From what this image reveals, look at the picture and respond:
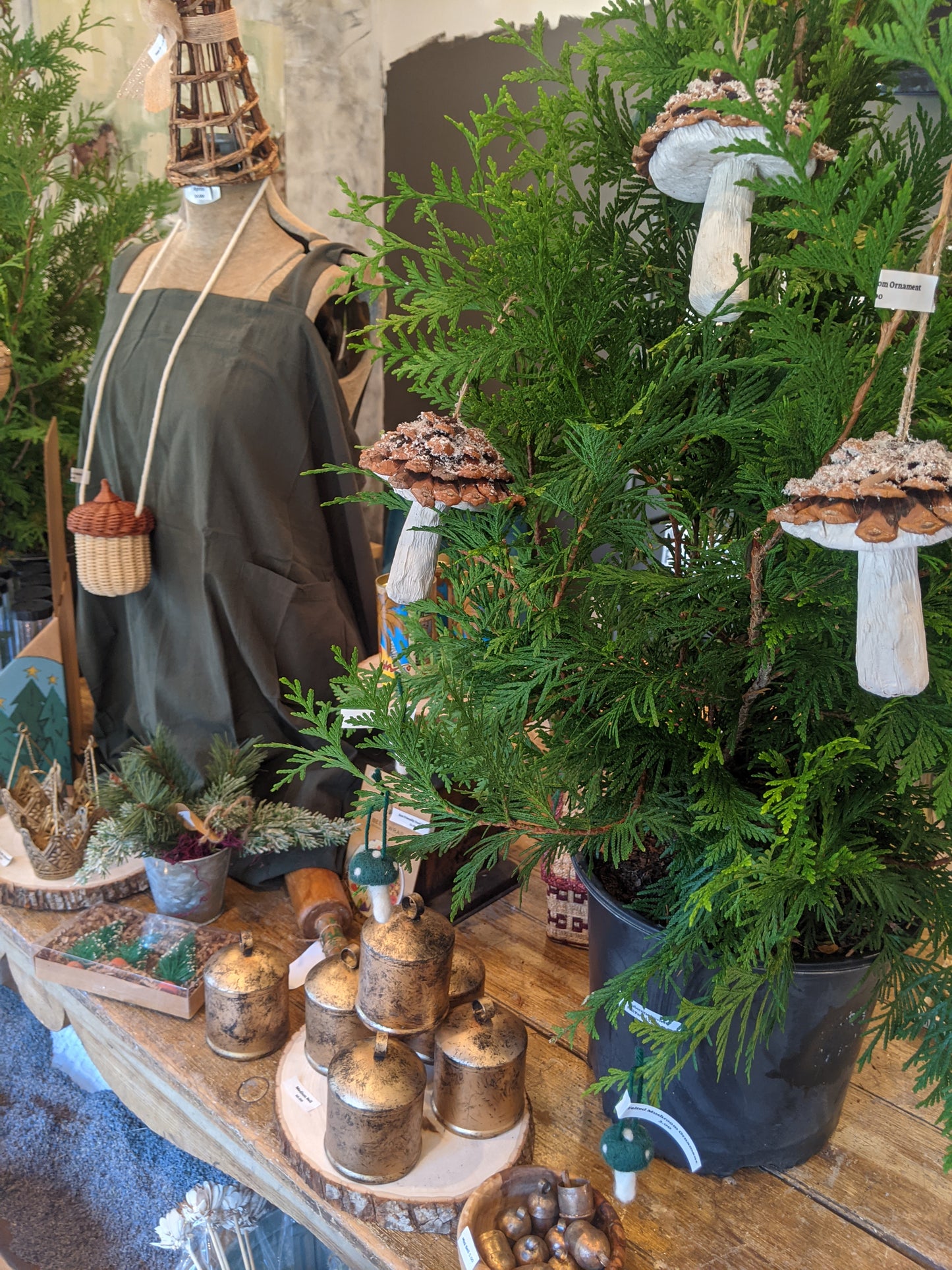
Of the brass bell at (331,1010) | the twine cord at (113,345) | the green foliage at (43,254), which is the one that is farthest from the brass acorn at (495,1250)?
the green foliage at (43,254)

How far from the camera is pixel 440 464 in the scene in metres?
0.67

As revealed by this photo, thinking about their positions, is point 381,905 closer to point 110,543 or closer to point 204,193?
point 110,543

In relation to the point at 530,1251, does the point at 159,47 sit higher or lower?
higher

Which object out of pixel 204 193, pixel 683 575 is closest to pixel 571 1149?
pixel 683 575

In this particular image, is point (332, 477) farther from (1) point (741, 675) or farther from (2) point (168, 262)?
(1) point (741, 675)

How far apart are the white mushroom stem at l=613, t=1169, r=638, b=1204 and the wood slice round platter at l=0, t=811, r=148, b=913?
699mm

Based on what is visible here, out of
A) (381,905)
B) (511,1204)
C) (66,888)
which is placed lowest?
(66,888)

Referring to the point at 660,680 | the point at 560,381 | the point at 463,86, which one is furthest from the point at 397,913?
the point at 463,86

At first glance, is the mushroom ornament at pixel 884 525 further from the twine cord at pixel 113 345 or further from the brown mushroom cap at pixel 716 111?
the twine cord at pixel 113 345

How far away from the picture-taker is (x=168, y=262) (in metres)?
1.33

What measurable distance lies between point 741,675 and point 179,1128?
821mm

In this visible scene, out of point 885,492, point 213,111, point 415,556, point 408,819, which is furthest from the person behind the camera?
point 213,111

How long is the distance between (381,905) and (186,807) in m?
0.41

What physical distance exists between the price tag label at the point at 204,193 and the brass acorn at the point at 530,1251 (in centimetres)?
123
